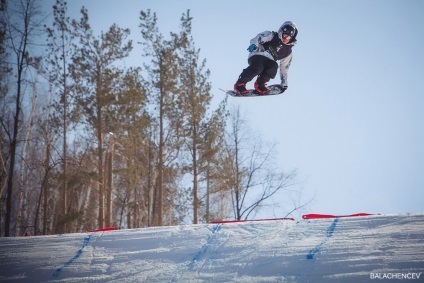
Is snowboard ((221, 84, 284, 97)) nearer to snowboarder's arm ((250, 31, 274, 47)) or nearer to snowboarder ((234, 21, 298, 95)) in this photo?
snowboarder ((234, 21, 298, 95))

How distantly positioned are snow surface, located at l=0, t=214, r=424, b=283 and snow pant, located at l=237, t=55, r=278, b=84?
114 inches

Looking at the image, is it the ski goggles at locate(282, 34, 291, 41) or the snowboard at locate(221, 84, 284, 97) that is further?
the snowboard at locate(221, 84, 284, 97)

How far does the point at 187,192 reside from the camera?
18.9 meters

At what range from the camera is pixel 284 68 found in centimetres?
684

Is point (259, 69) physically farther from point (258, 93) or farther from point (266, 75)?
point (258, 93)

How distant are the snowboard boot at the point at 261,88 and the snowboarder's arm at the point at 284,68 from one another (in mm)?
347

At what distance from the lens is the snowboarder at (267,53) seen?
6.03 meters

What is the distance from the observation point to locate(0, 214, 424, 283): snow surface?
3.55 meters

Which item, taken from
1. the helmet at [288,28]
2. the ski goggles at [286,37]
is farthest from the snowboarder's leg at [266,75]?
the helmet at [288,28]

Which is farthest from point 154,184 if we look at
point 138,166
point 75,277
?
point 75,277

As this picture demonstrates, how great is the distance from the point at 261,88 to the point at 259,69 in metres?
0.58

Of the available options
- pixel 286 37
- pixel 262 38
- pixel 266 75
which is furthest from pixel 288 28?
pixel 266 75

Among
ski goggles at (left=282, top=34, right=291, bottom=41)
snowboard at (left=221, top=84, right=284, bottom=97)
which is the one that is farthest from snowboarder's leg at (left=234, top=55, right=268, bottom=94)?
ski goggles at (left=282, top=34, right=291, bottom=41)

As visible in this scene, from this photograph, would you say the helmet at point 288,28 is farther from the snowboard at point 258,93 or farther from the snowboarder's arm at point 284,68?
the snowboard at point 258,93
